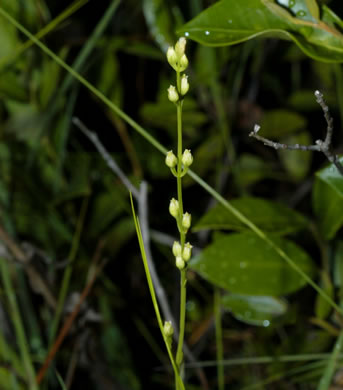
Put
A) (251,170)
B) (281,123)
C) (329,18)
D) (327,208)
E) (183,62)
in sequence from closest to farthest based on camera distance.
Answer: (183,62)
(329,18)
(327,208)
(281,123)
(251,170)

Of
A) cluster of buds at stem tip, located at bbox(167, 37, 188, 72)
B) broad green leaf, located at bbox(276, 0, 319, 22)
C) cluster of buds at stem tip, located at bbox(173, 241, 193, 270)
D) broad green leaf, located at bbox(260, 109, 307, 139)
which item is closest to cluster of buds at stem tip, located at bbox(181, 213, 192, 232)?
cluster of buds at stem tip, located at bbox(173, 241, 193, 270)

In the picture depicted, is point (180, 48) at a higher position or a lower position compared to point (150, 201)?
higher

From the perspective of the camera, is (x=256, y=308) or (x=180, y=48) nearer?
(x=180, y=48)

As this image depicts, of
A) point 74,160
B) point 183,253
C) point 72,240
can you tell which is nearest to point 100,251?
point 72,240

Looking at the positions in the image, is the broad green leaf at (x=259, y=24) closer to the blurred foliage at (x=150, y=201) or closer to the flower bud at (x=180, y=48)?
the flower bud at (x=180, y=48)

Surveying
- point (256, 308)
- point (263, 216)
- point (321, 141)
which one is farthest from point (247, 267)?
point (321, 141)

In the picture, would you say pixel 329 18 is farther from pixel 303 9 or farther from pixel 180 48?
pixel 180 48

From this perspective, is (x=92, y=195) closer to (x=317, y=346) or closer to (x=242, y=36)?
(x=317, y=346)

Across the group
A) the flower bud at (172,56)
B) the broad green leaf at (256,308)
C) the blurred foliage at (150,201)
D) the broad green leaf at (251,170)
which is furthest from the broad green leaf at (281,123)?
the flower bud at (172,56)
